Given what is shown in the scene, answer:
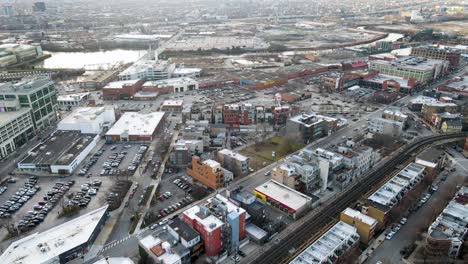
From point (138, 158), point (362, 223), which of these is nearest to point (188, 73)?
point (138, 158)

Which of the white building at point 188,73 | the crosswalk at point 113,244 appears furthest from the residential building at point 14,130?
the white building at point 188,73

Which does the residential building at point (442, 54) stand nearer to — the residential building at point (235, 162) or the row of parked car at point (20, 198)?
the residential building at point (235, 162)

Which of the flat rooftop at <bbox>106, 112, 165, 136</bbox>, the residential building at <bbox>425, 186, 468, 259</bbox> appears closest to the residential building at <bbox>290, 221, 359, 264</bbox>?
the residential building at <bbox>425, 186, 468, 259</bbox>

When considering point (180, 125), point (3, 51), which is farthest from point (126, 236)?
point (3, 51)

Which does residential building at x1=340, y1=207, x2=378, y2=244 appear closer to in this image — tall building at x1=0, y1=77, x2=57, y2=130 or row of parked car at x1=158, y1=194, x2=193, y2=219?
row of parked car at x1=158, y1=194, x2=193, y2=219

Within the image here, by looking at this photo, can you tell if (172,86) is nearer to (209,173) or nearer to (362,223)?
(209,173)

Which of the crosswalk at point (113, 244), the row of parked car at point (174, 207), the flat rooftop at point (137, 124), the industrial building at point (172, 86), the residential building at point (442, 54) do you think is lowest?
the crosswalk at point (113, 244)
